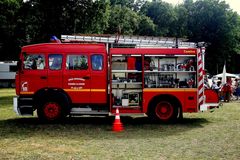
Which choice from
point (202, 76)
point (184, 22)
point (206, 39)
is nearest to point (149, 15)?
point (184, 22)

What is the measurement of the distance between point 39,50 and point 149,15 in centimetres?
7155

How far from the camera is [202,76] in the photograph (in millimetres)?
16531

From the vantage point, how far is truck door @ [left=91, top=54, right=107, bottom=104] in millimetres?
16281

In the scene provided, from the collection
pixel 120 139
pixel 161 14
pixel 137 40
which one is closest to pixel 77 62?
pixel 137 40

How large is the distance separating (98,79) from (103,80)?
18cm

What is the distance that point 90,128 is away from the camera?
15.3 metres

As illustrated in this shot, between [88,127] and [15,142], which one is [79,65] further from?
[15,142]

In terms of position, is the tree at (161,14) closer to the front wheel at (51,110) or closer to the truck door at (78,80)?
the truck door at (78,80)

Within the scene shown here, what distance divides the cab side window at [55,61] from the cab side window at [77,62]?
0.97ft

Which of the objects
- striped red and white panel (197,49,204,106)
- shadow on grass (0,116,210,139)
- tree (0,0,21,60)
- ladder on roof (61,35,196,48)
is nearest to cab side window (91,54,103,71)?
ladder on roof (61,35,196,48)

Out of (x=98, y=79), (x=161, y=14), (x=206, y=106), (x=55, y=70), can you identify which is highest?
(x=161, y=14)

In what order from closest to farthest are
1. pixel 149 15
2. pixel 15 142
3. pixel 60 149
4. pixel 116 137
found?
pixel 60 149 < pixel 15 142 < pixel 116 137 < pixel 149 15

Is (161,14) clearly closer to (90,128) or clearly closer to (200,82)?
(200,82)

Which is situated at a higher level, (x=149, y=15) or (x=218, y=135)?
(x=149, y=15)
